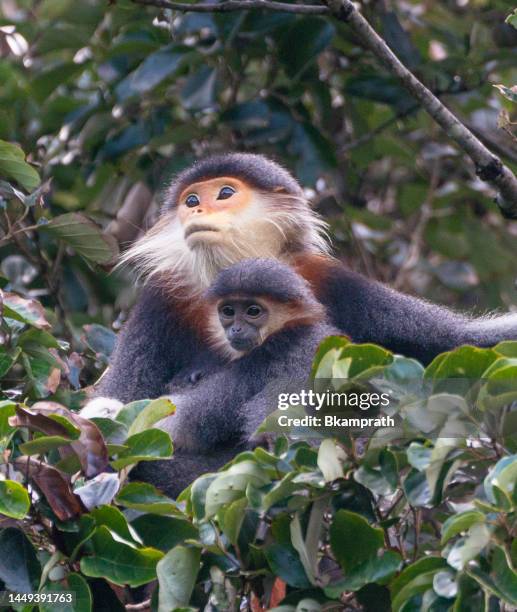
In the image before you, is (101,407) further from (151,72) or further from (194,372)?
(151,72)

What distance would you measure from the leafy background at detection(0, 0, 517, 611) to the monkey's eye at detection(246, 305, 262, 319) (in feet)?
1.55

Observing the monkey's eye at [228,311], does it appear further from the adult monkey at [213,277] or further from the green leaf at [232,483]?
the green leaf at [232,483]

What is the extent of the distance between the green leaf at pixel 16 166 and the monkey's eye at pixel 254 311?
73 centimetres

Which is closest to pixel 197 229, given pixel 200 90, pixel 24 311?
pixel 24 311

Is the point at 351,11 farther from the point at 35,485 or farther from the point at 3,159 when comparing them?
the point at 35,485

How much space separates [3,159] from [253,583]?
4.96ft

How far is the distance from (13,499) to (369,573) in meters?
0.74

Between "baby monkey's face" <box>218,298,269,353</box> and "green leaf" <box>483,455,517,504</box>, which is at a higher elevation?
"green leaf" <box>483,455,517,504</box>

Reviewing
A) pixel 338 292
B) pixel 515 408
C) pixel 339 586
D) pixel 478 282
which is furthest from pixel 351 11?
pixel 478 282

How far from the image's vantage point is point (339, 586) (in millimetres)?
2186

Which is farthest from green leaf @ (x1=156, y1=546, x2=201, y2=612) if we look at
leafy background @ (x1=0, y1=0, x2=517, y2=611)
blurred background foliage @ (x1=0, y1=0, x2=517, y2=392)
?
blurred background foliage @ (x1=0, y1=0, x2=517, y2=392)

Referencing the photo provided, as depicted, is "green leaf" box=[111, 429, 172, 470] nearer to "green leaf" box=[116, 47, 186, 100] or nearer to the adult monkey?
the adult monkey

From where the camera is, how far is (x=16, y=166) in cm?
332

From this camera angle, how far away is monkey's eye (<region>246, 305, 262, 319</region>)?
3398mm
